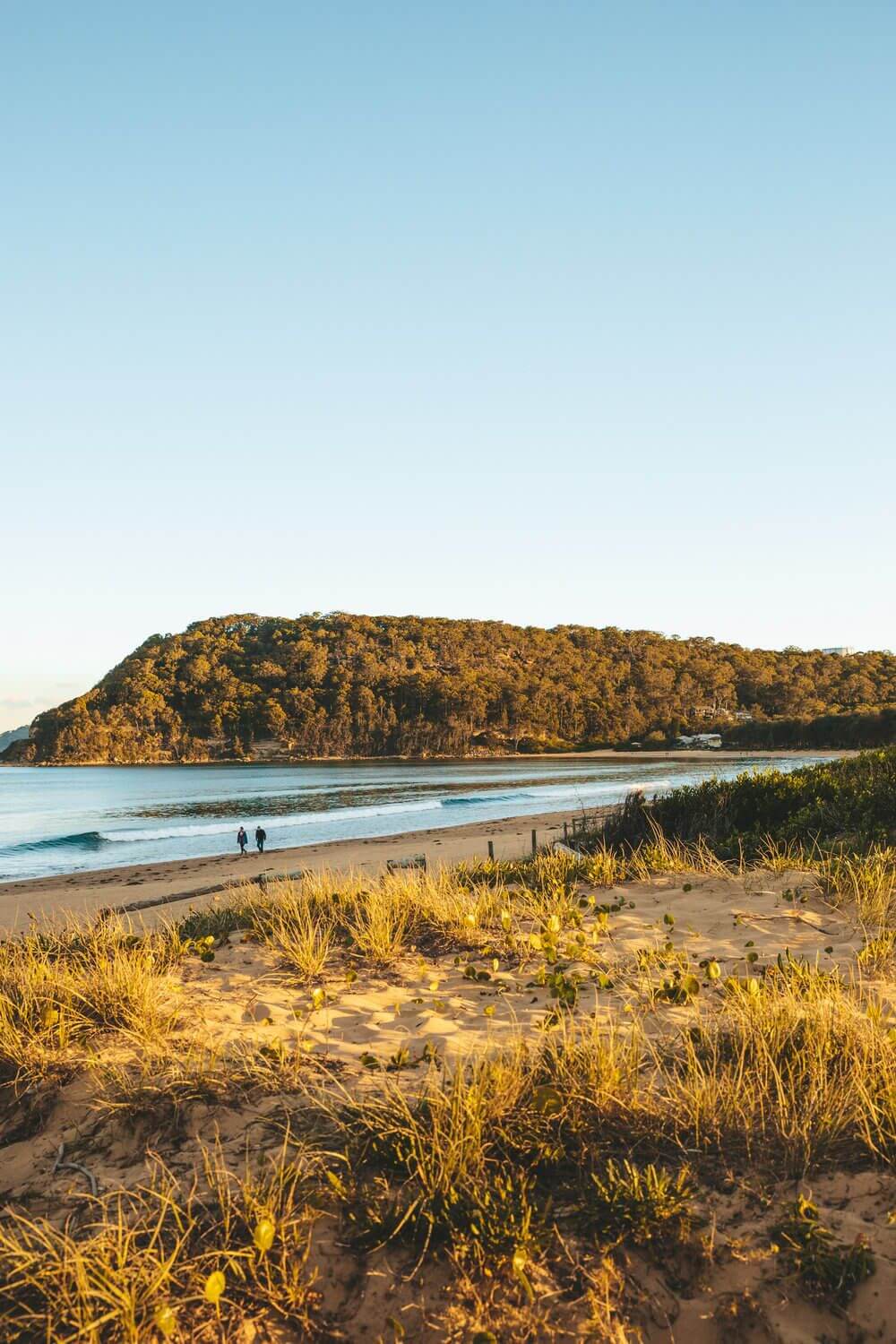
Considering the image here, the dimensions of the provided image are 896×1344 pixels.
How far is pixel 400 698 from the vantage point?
131 metres

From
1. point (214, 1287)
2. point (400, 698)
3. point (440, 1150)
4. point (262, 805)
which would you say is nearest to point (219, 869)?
point (440, 1150)

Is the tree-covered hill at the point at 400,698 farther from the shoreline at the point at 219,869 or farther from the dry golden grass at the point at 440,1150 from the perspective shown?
the dry golden grass at the point at 440,1150

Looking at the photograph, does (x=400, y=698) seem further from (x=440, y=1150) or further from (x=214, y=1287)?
(x=214, y=1287)

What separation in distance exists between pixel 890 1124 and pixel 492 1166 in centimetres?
171

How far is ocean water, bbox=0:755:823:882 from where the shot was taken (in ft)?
108

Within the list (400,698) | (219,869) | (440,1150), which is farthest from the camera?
(400,698)

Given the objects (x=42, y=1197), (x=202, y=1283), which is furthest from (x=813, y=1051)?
(x=42, y=1197)

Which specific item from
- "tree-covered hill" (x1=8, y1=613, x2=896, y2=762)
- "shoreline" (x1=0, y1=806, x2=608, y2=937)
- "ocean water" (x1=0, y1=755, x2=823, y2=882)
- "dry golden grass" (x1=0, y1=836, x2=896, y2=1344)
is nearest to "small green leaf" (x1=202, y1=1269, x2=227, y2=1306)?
"dry golden grass" (x1=0, y1=836, x2=896, y2=1344)

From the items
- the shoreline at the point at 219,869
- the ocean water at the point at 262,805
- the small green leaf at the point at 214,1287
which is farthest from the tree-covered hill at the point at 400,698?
the small green leaf at the point at 214,1287

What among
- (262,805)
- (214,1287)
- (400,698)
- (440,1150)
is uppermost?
(400,698)

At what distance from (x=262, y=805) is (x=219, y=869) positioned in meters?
26.2

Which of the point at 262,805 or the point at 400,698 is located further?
the point at 400,698

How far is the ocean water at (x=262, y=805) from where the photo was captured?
108 feet

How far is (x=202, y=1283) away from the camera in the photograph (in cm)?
278
